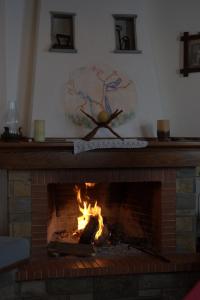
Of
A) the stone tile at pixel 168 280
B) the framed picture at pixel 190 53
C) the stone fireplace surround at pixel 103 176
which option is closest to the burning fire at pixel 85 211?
the stone fireplace surround at pixel 103 176

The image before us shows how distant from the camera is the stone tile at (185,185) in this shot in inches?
128

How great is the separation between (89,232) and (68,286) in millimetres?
565

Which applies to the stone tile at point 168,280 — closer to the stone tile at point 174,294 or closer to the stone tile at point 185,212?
the stone tile at point 174,294

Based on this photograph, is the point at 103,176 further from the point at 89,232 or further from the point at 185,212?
the point at 185,212

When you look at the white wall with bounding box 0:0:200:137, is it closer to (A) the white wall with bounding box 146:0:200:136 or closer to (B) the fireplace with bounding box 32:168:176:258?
(A) the white wall with bounding box 146:0:200:136

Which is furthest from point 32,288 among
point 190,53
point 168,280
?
point 190,53

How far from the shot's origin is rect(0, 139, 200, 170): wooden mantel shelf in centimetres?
301

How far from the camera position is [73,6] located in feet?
11.1

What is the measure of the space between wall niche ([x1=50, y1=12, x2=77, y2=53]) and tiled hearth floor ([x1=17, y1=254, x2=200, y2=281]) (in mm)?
1468

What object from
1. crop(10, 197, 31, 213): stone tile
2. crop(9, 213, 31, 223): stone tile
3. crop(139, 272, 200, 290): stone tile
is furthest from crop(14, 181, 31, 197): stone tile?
crop(139, 272, 200, 290): stone tile

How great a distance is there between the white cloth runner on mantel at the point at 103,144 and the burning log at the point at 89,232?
702mm

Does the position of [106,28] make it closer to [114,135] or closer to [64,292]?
[114,135]

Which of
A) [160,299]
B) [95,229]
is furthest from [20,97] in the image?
[160,299]

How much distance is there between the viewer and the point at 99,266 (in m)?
2.95
